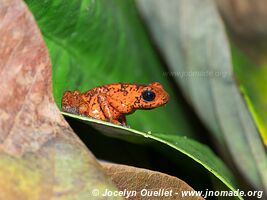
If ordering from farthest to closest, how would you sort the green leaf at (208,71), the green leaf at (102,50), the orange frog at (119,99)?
1. the orange frog at (119,99)
2. the green leaf at (208,71)
3. the green leaf at (102,50)

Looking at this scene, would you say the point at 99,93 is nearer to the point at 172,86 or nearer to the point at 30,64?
the point at 172,86

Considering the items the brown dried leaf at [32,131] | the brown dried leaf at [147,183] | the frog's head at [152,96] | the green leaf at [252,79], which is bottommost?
the green leaf at [252,79]

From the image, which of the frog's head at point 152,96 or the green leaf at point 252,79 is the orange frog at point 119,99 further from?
the green leaf at point 252,79

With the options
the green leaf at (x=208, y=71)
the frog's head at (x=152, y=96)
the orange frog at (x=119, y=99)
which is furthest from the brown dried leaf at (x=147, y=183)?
the frog's head at (x=152, y=96)

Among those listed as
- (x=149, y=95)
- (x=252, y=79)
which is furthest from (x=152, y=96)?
(x=252, y=79)

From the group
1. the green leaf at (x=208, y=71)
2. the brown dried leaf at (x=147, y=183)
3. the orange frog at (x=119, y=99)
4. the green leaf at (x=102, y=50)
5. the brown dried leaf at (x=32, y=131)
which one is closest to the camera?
the brown dried leaf at (x=32, y=131)

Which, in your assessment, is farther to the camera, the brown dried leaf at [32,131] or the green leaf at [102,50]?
the green leaf at [102,50]

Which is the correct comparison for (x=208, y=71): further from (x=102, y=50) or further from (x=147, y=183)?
(x=147, y=183)
